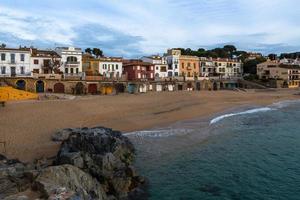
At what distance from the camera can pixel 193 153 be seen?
78.2 feet

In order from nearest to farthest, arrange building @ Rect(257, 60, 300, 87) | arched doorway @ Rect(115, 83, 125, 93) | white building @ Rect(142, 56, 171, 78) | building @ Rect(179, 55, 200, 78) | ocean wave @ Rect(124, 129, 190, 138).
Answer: ocean wave @ Rect(124, 129, 190, 138) < arched doorway @ Rect(115, 83, 125, 93) < white building @ Rect(142, 56, 171, 78) < building @ Rect(179, 55, 200, 78) < building @ Rect(257, 60, 300, 87)

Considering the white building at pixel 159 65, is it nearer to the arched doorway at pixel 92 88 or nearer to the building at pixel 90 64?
the building at pixel 90 64

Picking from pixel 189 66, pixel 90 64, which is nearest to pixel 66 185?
pixel 90 64

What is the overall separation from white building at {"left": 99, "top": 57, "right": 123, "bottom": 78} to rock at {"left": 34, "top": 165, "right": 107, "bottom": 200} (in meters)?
57.7

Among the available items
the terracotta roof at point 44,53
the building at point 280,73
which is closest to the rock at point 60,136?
the terracotta roof at point 44,53

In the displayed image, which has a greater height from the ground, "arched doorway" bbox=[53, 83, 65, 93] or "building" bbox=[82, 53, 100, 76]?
"building" bbox=[82, 53, 100, 76]

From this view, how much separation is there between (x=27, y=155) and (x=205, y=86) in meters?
67.1

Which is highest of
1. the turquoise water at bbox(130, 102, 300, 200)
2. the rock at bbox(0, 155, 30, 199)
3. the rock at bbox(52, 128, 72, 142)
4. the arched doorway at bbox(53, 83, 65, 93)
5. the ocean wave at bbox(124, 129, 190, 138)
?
the arched doorway at bbox(53, 83, 65, 93)

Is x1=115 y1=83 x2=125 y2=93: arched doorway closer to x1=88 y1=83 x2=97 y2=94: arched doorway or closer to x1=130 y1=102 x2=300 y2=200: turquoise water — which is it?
x1=88 y1=83 x2=97 y2=94: arched doorway

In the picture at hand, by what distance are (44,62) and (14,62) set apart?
553 centimetres

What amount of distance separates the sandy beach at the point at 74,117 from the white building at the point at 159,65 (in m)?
30.8

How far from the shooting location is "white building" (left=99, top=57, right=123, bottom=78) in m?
72.6

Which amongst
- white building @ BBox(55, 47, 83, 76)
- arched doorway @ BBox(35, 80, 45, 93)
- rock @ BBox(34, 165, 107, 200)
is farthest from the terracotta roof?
rock @ BBox(34, 165, 107, 200)

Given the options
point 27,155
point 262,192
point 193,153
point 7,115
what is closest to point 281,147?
point 193,153
